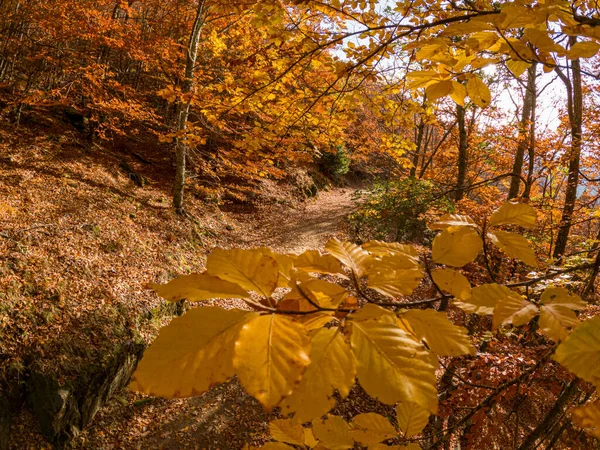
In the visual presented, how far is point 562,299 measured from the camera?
2.39ft

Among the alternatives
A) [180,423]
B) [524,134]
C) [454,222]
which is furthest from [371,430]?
[524,134]

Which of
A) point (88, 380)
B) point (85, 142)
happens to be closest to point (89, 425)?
point (88, 380)

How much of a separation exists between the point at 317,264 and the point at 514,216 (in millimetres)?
585

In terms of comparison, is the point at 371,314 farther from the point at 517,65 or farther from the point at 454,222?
the point at 517,65

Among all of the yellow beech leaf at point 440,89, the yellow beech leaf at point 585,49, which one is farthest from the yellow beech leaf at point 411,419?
the yellow beech leaf at point 585,49

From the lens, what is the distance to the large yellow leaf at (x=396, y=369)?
413 millimetres

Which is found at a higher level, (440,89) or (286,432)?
(440,89)

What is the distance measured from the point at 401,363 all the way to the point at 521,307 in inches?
16.6

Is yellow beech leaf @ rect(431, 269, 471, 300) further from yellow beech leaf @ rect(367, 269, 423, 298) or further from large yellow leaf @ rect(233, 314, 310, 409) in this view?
large yellow leaf @ rect(233, 314, 310, 409)

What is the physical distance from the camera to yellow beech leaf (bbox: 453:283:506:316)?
2.34 feet

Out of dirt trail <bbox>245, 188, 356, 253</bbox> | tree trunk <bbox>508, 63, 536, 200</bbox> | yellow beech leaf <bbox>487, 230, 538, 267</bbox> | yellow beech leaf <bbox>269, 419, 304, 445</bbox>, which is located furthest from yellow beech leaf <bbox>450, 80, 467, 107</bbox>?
→ tree trunk <bbox>508, 63, 536, 200</bbox>

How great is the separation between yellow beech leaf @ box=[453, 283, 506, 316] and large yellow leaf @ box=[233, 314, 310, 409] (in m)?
0.48

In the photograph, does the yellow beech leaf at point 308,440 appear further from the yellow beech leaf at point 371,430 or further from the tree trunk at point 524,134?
the tree trunk at point 524,134

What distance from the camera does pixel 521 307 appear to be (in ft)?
2.23
